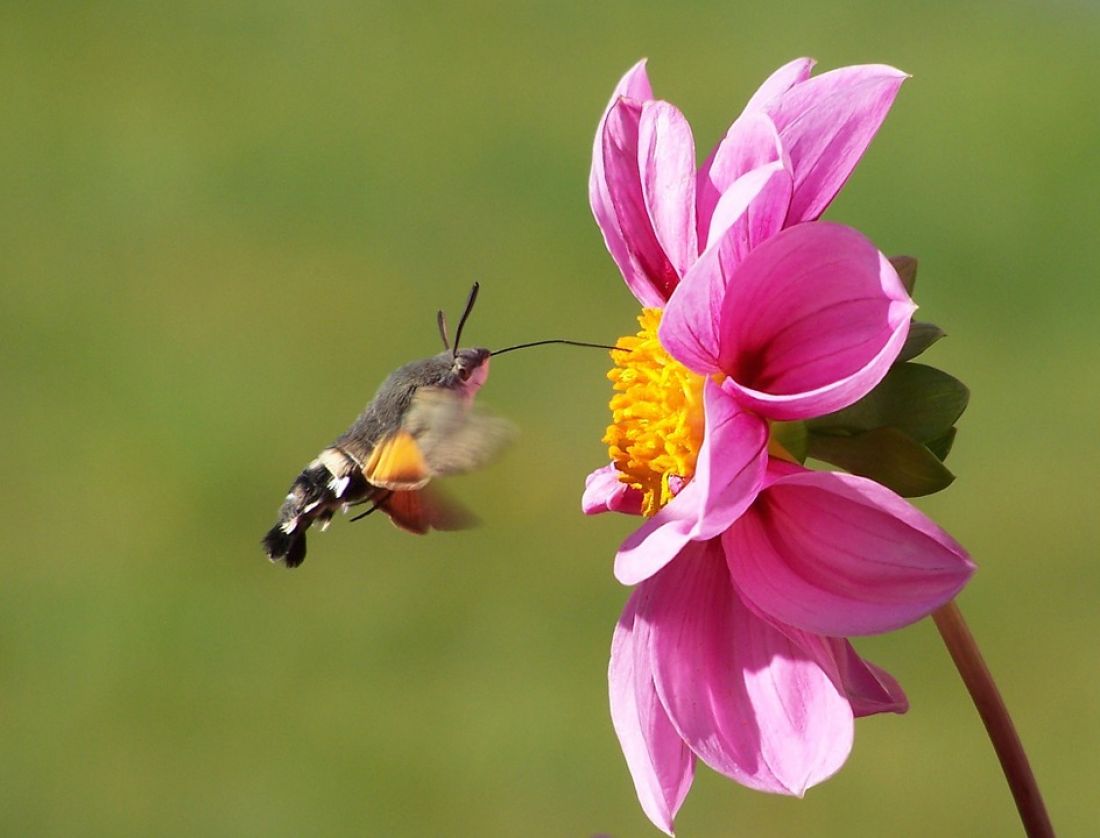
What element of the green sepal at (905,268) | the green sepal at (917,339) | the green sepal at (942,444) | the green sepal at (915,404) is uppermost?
the green sepal at (905,268)

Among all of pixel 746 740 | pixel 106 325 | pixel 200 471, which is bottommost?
pixel 200 471

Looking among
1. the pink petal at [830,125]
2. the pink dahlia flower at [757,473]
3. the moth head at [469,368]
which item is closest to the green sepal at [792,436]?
the pink dahlia flower at [757,473]

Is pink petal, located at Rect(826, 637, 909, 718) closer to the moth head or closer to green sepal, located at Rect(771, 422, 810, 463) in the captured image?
green sepal, located at Rect(771, 422, 810, 463)

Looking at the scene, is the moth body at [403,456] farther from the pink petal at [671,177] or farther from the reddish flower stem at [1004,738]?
the reddish flower stem at [1004,738]

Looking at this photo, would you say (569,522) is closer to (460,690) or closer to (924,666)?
(460,690)

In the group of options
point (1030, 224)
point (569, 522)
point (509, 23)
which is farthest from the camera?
point (509, 23)

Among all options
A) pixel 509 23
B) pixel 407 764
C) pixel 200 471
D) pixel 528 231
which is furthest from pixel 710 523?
pixel 509 23

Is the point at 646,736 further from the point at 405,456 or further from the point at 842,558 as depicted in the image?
the point at 405,456
